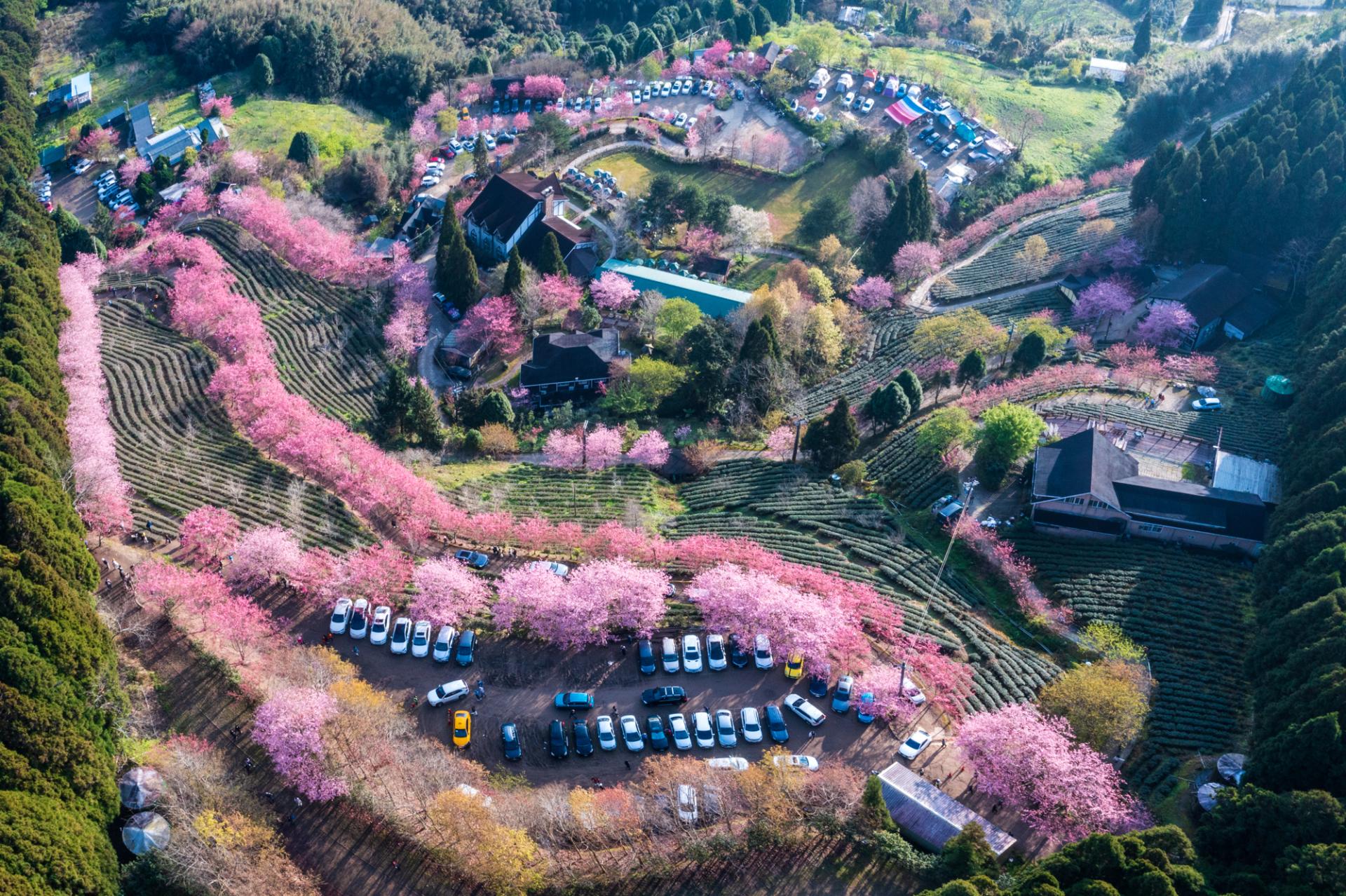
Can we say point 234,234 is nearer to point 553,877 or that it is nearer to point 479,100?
point 479,100

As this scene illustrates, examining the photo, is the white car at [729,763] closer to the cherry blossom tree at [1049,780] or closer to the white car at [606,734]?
the white car at [606,734]

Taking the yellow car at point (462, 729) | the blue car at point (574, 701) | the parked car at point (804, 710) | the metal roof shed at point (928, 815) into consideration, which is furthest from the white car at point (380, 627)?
the metal roof shed at point (928, 815)

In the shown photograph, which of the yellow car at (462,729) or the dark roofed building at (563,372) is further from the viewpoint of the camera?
the dark roofed building at (563,372)

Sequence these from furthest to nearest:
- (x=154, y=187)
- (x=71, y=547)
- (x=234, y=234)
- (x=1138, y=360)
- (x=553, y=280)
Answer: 1. (x=154, y=187)
2. (x=234, y=234)
3. (x=553, y=280)
4. (x=1138, y=360)
5. (x=71, y=547)

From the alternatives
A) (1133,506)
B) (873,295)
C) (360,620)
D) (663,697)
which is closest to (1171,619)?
(1133,506)

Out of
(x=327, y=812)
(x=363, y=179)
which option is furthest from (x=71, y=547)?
(x=363, y=179)
